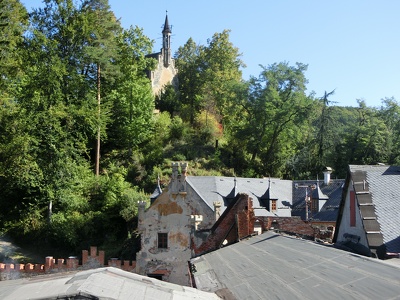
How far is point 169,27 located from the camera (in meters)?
60.6

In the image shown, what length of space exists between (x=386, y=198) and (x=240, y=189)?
19.0 metres

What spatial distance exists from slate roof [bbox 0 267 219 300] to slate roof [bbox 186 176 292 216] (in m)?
20.3

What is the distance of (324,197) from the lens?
108 ft

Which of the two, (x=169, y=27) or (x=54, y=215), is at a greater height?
(x=169, y=27)

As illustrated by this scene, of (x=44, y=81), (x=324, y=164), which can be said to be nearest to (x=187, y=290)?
(x=44, y=81)

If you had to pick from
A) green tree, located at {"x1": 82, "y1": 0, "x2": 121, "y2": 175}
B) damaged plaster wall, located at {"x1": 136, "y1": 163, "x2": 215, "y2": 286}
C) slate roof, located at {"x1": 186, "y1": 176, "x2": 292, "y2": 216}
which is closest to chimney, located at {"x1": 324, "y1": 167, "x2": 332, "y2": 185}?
slate roof, located at {"x1": 186, "y1": 176, "x2": 292, "y2": 216}

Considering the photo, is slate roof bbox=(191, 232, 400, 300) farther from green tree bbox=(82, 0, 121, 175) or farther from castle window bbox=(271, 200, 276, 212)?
green tree bbox=(82, 0, 121, 175)

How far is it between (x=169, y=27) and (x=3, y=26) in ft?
105

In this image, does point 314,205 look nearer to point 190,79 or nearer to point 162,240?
point 162,240

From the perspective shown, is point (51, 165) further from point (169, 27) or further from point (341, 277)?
point (169, 27)

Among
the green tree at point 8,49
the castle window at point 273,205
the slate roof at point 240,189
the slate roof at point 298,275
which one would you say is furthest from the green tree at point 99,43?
the slate roof at point 298,275

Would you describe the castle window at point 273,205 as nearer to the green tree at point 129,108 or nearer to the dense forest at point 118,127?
the dense forest at point 118,127

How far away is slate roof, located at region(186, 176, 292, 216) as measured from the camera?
97.9 feet

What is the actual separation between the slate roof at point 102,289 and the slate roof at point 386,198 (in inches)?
223
